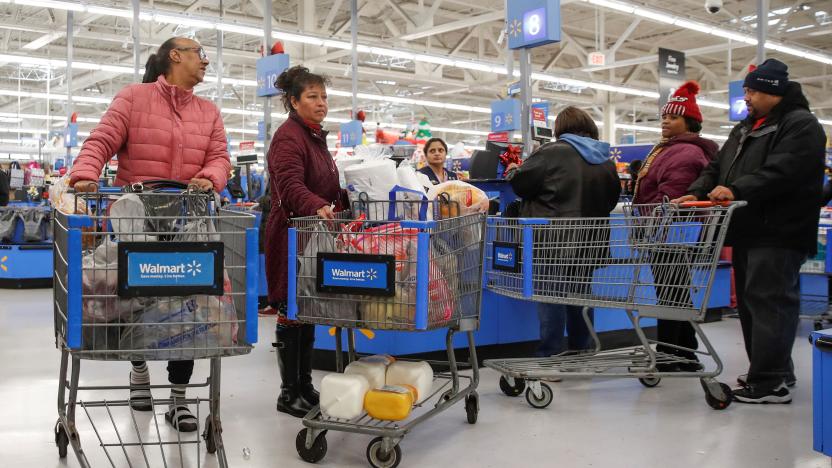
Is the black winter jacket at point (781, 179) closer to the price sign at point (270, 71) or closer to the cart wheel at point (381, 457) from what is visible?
the cart wheel at point (381, 457)

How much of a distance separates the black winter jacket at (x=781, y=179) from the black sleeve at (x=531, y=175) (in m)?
0.92

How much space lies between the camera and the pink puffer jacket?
3105 millimetres

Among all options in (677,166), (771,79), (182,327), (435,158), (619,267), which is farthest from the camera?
(435,158)

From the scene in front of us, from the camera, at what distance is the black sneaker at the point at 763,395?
3.75 meters

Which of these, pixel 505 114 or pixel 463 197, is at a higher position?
pixel 505 114

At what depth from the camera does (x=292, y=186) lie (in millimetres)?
3250

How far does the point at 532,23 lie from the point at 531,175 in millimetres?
2109

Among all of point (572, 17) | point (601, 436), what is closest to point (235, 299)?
point (601, 436)

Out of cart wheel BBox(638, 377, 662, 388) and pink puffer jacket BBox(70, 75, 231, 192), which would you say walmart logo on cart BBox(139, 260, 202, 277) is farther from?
cart wheel BBox(638, 377, 662, 388)

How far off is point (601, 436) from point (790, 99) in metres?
1.92

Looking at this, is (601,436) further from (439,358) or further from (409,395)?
(439,358)

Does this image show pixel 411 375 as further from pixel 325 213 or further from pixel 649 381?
pixel 649 381

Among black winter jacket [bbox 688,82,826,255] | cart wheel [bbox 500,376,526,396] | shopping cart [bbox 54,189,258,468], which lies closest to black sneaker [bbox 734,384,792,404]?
black winter jacket [bbox 688,82,826,255]

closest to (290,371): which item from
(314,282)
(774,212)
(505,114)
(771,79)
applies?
(314,282)
